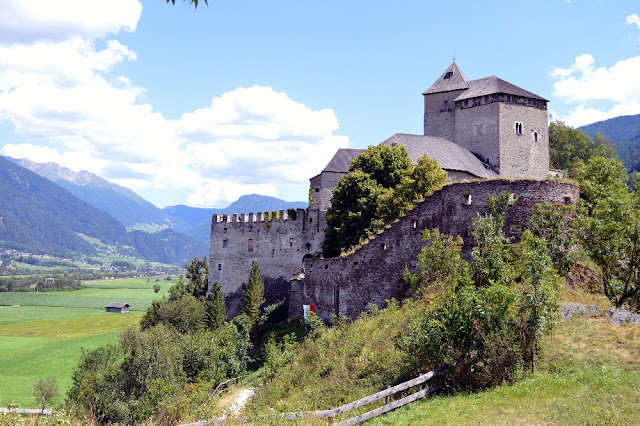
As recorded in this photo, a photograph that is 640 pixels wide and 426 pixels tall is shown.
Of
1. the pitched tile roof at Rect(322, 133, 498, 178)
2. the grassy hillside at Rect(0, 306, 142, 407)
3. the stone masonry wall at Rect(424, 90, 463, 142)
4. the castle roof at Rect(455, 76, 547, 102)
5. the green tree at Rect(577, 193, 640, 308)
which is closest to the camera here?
the green tree at Rect(577, 193, 640, 308)

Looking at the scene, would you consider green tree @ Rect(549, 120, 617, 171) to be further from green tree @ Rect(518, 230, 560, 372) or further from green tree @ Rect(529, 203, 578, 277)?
green tree @ Rect(518, 230, 560, 372)

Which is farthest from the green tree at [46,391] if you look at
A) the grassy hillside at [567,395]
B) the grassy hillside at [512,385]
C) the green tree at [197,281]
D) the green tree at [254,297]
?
the grassy hillside at [567,395]

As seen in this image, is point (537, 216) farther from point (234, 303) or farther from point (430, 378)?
point (234, 303)

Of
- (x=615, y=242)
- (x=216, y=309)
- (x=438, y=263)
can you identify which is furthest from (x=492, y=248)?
→ (x=216, y=309)

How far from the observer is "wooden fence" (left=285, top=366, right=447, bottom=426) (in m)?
15.8

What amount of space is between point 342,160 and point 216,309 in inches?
699

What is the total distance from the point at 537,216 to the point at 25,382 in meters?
64.8

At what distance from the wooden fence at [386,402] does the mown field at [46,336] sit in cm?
2552

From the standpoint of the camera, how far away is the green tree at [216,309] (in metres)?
56.6

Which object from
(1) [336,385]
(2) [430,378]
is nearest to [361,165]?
(1) [336,385]

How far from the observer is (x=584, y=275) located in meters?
27.5

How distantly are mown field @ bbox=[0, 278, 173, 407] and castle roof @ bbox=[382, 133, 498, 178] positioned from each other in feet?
121

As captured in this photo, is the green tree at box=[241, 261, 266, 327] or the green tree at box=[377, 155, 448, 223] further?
the green tree at box=[241, 261, 266, 327]

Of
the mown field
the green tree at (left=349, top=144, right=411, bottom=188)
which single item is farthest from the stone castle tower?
the mown field
